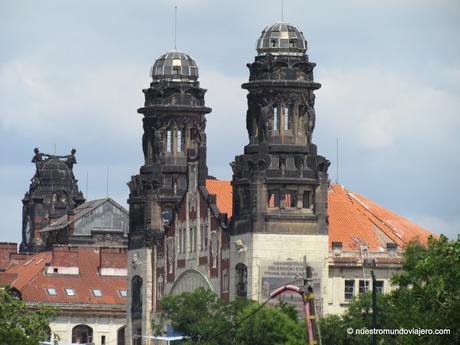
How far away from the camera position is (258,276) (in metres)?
195

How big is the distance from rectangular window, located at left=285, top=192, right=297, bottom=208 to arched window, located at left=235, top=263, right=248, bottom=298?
507 cm

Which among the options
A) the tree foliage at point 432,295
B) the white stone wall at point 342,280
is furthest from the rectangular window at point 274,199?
the tree foliage at point 432,295

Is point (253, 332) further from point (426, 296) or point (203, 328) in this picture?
point (426, 296)

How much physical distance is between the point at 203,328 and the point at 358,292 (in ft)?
42.3

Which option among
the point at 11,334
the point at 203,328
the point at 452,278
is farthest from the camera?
the point at 203,328

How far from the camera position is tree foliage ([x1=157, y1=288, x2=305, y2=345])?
178 metres

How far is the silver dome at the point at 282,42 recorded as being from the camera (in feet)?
648

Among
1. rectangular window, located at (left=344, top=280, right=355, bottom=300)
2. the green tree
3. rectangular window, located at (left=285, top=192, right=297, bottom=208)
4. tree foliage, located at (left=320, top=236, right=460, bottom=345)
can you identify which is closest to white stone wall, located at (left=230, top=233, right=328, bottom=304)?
rectangular window, located at (left=344, top=280, right=355, bottom=300)

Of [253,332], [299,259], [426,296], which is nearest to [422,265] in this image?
[426,296]

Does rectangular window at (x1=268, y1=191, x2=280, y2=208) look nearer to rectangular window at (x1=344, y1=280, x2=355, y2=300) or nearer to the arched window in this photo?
the arched window

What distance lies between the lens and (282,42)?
649 ft

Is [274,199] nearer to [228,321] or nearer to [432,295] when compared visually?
[228,321]

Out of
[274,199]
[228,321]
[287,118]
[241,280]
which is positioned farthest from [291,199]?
[228,321]

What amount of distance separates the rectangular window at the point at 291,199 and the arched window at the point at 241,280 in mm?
5069
